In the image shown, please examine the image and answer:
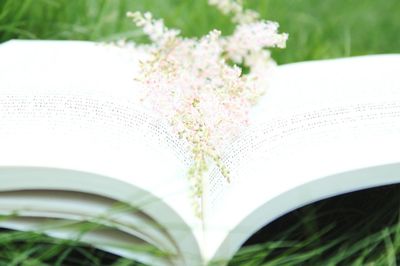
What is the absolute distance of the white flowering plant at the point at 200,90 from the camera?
49.8 inches

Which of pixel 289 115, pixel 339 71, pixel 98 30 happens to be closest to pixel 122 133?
pixel 289 115

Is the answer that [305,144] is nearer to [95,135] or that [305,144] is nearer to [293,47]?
[95,135]

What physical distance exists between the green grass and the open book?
64mm

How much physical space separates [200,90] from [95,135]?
0.20 meters

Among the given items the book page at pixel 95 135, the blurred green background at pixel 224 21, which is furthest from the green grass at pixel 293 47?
the book page at pixel 95 135

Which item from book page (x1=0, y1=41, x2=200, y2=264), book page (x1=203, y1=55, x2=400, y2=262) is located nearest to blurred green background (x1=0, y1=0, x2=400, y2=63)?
book page (x1=0, y1=41, x2=200, y2=264)

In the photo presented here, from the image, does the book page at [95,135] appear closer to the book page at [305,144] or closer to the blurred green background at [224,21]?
the book page at [305,144]

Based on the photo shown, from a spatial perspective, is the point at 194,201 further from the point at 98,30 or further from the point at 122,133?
the point at 98,30

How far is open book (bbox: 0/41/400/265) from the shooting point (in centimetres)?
119

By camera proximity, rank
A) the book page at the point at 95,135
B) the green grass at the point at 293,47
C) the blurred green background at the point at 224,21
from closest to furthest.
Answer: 1. the book page at the point at 95,135
2. the green grass at the point at 293,47
3. the blurred green background at the point at 224,21

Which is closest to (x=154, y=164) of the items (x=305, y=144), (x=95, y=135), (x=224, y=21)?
(x=95, y=135)

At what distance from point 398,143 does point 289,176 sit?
22 centimetres

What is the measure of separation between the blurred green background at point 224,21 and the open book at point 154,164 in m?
0.72

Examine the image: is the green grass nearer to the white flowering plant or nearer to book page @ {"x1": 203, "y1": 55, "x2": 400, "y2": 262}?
book page @ {"x1": 203, "y1": 55, "x2": 400, "y2": 262}
